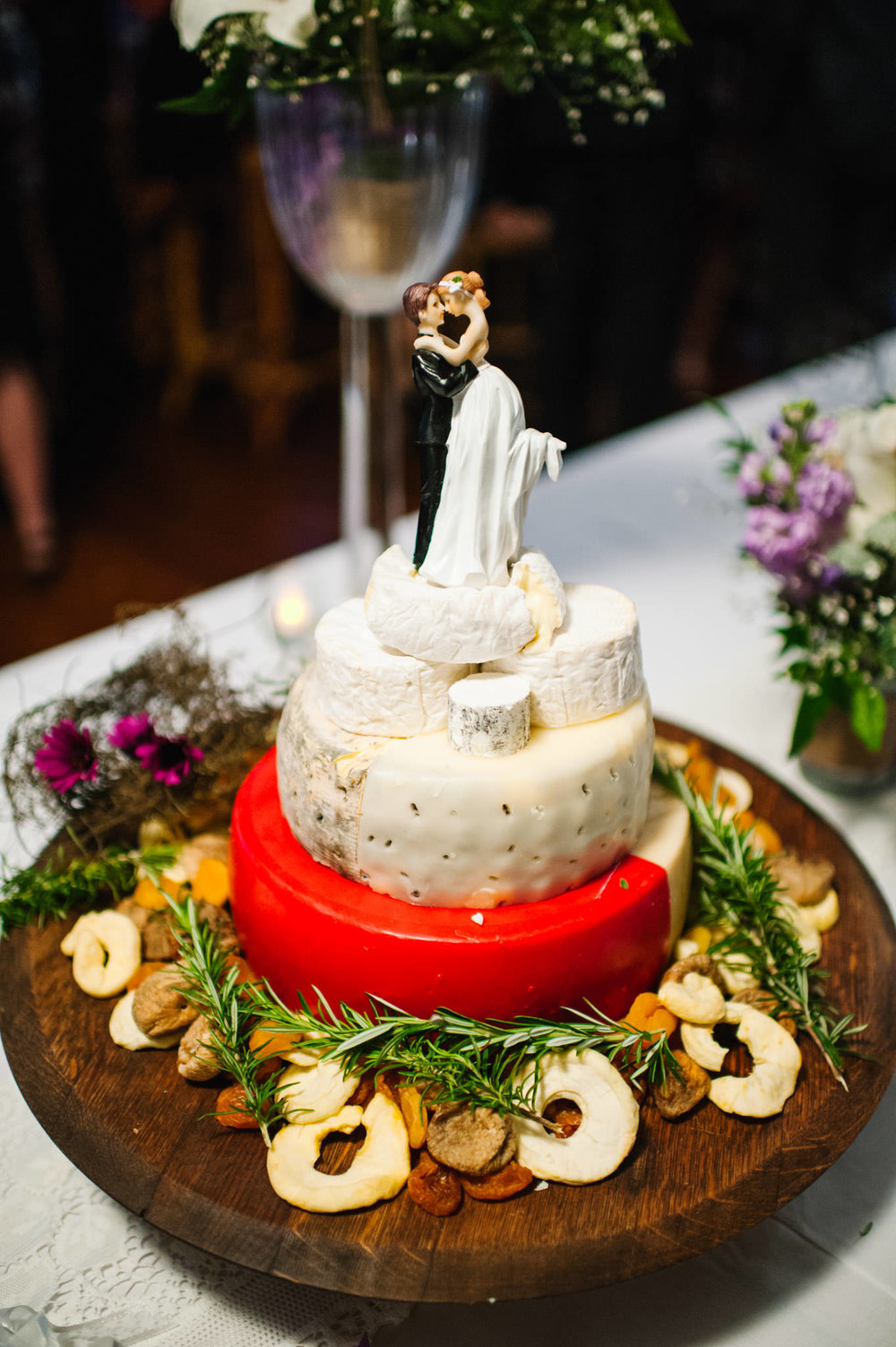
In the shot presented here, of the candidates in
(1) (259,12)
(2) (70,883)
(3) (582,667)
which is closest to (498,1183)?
(3) (582,667)

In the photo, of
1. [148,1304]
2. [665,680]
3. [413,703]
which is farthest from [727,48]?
[148,1304]

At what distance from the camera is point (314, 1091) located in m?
1.03

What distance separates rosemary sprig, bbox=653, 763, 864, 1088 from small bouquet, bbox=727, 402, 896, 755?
25 cm

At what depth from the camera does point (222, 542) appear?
3.71m

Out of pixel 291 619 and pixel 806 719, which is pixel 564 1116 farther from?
pixel 291 619

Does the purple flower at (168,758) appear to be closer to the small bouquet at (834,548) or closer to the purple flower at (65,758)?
the purple flower at (65,758)

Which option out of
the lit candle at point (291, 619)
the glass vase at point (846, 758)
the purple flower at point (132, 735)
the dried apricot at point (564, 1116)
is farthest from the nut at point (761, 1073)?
the lit candle at point (291, 619)

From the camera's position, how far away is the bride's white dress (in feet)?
3.27

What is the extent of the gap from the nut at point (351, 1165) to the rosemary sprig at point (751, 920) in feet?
1.38

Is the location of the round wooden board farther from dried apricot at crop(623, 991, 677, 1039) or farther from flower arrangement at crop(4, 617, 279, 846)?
flower arrangement at crop(4, 617, 279, 846)

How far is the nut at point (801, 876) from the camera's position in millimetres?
1251

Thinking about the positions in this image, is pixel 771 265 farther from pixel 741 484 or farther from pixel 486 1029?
pixel 486 1029

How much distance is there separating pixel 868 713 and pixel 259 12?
1222 millimetres

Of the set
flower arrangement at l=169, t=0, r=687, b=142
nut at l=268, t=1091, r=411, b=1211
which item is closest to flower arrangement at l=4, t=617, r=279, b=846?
nut at l=268, t=1091, r=411, b=1211
